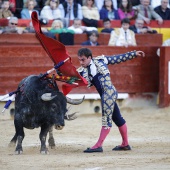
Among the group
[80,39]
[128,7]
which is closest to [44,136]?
[80,39]

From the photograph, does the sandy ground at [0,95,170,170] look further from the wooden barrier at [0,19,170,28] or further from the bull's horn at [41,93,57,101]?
the wooden barrier at [0,19,170,28]

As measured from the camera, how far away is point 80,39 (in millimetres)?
12820

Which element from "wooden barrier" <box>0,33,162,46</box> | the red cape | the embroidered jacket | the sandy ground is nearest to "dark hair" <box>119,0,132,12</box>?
"wooden barrier" <box>0,33,162,46</box>

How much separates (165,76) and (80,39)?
5.40 ft

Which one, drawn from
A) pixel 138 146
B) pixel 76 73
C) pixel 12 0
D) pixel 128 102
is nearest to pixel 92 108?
pixel 128 102

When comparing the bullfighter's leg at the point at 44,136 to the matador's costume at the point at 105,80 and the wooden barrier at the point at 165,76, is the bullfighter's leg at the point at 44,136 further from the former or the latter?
the wooden barrier at the point at 165,76

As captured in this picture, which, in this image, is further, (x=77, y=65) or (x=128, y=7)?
(x=128, y=7)

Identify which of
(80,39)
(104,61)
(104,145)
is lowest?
(104,145)

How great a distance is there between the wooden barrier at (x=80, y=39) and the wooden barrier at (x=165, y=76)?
561 mm

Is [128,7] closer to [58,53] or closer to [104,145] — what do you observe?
[104,145]

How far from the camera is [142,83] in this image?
13.3 metres

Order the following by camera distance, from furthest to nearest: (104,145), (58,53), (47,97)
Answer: (104,145) < (58,53) < (47,97)

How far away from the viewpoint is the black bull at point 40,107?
317 inches

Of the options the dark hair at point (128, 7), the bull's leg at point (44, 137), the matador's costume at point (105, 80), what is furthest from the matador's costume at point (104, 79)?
the dark hair at point (128, 7)
